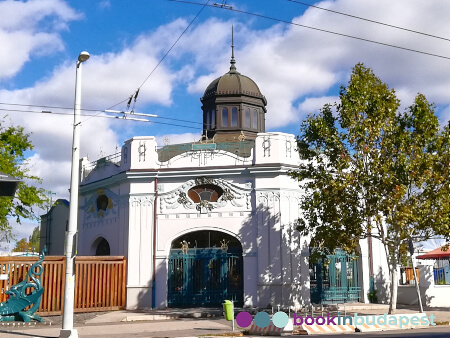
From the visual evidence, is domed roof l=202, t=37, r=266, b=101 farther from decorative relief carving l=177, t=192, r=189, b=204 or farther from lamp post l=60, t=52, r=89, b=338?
lamp post l=60, t=52, r=89, b=338

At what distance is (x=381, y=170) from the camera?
59.3 ft

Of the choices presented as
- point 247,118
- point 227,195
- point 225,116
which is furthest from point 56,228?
point 227,195

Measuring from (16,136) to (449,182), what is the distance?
2067 cm

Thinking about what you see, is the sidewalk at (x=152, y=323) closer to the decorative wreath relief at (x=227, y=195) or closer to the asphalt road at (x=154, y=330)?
the asphalt road at (x=154, y=330)

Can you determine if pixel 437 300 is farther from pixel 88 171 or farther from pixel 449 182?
pixel 88 171

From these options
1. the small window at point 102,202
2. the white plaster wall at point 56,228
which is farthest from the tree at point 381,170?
the white plaster wall at point 56,228

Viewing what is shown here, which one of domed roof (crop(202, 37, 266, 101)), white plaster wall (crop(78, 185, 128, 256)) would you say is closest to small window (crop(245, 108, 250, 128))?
domed roof (crop(202, 37, 266, 101))

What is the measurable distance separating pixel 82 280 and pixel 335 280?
11091 mm

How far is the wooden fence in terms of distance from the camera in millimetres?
20869

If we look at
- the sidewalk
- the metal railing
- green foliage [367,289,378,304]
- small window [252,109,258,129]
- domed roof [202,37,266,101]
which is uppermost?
domed roof [202,37,266,101]

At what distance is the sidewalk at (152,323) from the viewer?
51.9ft

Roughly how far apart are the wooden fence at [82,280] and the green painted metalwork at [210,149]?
5081 millimetres

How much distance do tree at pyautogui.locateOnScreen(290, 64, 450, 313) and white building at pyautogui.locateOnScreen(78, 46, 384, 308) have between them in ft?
12.1

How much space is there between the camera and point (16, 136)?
27562mm
